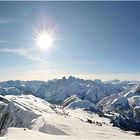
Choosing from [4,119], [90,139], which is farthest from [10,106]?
[90,139]

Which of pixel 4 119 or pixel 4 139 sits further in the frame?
pixel 4 119

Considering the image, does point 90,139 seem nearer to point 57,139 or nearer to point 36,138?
point 57,139

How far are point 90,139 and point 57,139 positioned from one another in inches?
261

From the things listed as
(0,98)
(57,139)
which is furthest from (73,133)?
(0,98)

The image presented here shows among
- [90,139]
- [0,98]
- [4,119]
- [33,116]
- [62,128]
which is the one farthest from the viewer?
[0,98]

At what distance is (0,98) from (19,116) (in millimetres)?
19288

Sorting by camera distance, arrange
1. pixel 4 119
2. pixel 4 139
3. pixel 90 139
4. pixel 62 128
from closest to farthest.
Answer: pixel 4 139, pixel 90 139, pixel 62 128, pixel 4 119

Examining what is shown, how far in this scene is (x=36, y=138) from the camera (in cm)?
3378

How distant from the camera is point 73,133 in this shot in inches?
1807

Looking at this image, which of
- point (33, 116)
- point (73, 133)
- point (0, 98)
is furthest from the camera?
point (0, 98)

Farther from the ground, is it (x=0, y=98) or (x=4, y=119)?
(x=0, y=98)

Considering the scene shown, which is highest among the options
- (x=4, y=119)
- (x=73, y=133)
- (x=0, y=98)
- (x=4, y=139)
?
(x=0, y=98)

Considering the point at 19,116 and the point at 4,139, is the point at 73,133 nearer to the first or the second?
the point at 4,139

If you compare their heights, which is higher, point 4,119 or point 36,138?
point 4,119
